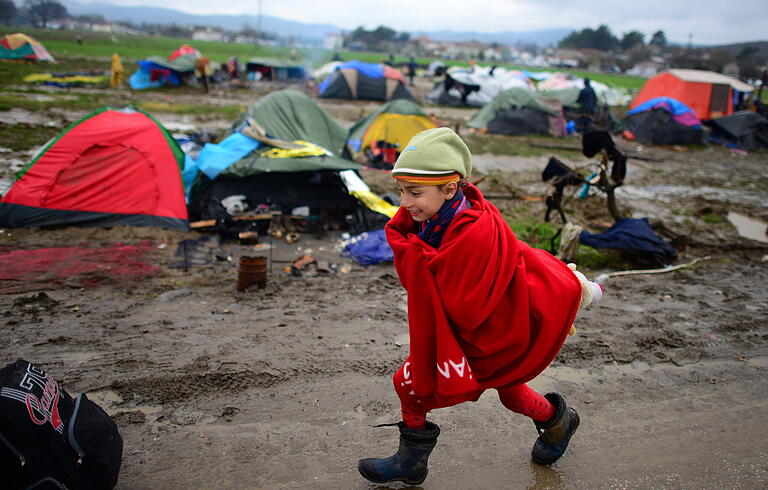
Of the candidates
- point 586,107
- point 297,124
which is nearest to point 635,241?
point 297,124

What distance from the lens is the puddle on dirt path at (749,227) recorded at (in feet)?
31.3

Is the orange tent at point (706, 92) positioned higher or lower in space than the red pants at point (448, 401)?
higher

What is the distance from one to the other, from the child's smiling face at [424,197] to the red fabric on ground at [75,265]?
477 centimetres

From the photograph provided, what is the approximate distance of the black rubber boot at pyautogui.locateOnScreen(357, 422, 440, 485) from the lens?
2.46 meters

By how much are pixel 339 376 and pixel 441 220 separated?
73.6 inches

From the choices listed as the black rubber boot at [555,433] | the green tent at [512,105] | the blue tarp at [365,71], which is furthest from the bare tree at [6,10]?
the black rubber boot at [555,433]

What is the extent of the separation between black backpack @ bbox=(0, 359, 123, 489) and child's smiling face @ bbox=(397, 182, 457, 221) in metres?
1.80

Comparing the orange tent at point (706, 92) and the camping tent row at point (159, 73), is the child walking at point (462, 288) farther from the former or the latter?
the orange tent at point (706, 92)

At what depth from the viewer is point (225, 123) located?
17.7 metres

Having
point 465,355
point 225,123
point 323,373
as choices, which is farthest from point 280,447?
point 225,123

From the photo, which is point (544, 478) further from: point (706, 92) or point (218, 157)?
point (706, 92)

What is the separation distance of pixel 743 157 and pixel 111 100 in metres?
25.0

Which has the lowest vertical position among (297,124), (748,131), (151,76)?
(297,124)

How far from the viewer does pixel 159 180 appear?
25.2 ft
